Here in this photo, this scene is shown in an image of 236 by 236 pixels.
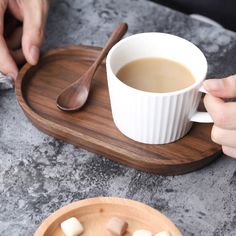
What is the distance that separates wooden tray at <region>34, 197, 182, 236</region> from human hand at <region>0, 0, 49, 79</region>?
357 millimetres

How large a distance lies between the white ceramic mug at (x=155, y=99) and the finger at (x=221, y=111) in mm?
38

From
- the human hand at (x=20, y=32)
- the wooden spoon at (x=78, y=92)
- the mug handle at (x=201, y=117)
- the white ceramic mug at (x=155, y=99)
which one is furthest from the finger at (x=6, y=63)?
the mug handle at (x=201, y=117)

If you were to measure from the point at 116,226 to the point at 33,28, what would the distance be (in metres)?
0.46

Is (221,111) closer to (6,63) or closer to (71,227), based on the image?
(71,227)

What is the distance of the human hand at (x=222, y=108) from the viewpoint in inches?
32.6

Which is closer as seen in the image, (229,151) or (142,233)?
(142,233)

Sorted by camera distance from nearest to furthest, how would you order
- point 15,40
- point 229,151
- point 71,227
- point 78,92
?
point 71,227, point 229,151, point 78,92, point 15,40

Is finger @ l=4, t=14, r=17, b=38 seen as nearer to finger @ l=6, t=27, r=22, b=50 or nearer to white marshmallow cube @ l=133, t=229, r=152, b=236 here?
finger @ l=6, t=27, r=22, b=50

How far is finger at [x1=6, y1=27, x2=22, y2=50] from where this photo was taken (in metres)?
1.10

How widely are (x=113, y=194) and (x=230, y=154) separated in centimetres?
20

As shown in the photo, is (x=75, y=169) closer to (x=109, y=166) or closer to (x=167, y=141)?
(x=109, y=166)

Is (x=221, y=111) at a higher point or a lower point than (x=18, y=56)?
higher

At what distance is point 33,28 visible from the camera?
1.06 metres

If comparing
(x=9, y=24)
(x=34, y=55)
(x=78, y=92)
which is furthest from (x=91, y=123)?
(x=9, y=24)
